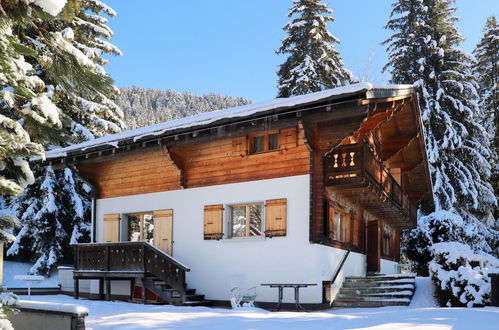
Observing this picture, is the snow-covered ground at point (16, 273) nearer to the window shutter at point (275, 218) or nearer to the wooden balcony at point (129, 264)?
the wooden balcony at point (129, 264)

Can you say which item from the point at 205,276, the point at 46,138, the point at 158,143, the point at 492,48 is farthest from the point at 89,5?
the point at 492,48

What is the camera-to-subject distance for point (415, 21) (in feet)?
92.1

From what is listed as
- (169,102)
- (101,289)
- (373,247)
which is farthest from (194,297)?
(169,102)

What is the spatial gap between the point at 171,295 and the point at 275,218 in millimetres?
3542

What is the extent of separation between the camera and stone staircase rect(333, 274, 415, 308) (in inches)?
551

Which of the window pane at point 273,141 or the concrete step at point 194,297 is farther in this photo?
the concrete step at point 194,297

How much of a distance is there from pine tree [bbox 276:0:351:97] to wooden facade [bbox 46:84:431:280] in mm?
10317

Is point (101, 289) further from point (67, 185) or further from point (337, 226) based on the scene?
point (67, 185)

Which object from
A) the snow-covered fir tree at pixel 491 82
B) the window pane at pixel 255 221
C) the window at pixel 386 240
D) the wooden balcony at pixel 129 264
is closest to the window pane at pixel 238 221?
the window pane at pixel 255 221

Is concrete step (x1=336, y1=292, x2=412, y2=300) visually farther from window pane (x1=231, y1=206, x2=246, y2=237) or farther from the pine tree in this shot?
the pine tree

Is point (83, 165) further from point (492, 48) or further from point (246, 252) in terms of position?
point (492, 48)

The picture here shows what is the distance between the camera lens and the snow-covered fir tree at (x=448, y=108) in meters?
25.9

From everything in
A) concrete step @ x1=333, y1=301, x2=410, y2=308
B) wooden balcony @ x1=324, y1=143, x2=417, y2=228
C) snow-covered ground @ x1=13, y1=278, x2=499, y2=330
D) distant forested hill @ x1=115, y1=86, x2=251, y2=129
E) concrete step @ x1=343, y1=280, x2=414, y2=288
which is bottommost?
concrete step @ x1=333, y1=301, x2=410, y2=308

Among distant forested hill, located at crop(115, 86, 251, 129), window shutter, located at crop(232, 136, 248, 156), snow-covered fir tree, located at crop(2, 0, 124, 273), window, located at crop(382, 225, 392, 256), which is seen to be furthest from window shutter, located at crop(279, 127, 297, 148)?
distant forested hill, located at crop(115, 86, 251, 129)
